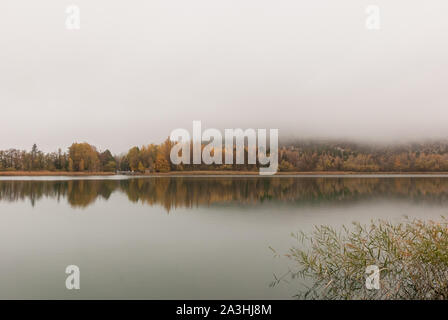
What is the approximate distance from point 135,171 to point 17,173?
50635mm

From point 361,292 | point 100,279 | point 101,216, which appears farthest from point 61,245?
point 361,292

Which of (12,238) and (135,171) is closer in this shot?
(12,238)

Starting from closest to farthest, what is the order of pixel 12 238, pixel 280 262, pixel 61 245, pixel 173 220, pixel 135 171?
pixel 280 262 < pixel 61 245 < pixel 12 238 < pixel 173 220 < pixel 135 171

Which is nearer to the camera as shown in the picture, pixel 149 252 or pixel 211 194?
pixel 149 252

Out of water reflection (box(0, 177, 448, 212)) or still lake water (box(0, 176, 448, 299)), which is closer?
still lake water (box(0, 176, 448, 299))

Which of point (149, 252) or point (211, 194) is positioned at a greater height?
point (149, 252)

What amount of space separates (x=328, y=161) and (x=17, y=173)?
618ft

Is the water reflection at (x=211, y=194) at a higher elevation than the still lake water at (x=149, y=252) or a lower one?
lower

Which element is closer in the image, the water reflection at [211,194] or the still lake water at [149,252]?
the still lake water at [149,252]

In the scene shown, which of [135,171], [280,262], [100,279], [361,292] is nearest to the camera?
[361,292]

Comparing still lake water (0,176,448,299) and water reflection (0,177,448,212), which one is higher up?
still lake water (0,176,448,299)

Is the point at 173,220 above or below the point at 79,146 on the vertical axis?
below
